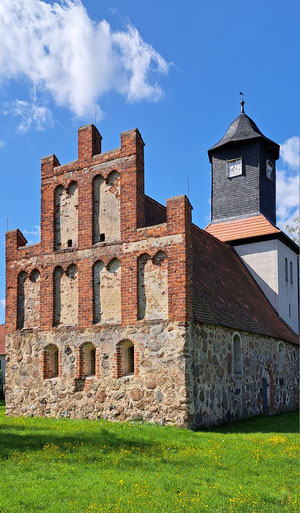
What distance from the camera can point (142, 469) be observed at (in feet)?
27.4

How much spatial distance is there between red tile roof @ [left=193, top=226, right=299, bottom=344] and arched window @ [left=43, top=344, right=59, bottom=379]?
14.9ft

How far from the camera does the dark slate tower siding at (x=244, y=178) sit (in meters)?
23.7

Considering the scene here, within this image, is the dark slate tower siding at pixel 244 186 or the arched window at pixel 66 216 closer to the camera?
the arched window at pixel 66 216

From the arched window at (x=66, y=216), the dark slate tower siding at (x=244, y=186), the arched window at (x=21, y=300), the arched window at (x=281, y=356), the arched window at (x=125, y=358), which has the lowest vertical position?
the arched window at (x=281, y=356)

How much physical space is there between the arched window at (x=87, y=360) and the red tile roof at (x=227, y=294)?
3.24 m

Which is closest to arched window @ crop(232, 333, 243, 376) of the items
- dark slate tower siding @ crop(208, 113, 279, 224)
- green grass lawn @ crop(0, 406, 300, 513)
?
green grass lawn @ crop(0, 406, 300, 513)

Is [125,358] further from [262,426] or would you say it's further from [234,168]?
[234,168]

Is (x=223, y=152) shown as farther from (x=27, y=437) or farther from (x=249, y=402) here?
(x=27, y=437)

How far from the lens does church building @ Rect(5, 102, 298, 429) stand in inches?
514

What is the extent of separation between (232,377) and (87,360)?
4275mm

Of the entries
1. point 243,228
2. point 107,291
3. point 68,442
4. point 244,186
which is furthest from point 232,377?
point 244,186

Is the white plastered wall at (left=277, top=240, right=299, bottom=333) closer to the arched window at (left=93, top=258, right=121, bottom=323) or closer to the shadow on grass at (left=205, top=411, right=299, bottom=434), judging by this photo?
the shadow on grass at (left=205, top=411, right=299, bottom=434)

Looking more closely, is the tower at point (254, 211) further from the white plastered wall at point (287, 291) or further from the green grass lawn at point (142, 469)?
the green grass lawn at point (142, 469)

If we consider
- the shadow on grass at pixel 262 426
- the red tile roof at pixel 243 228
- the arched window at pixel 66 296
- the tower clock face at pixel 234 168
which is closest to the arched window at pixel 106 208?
the arched window at pixel 66 296
